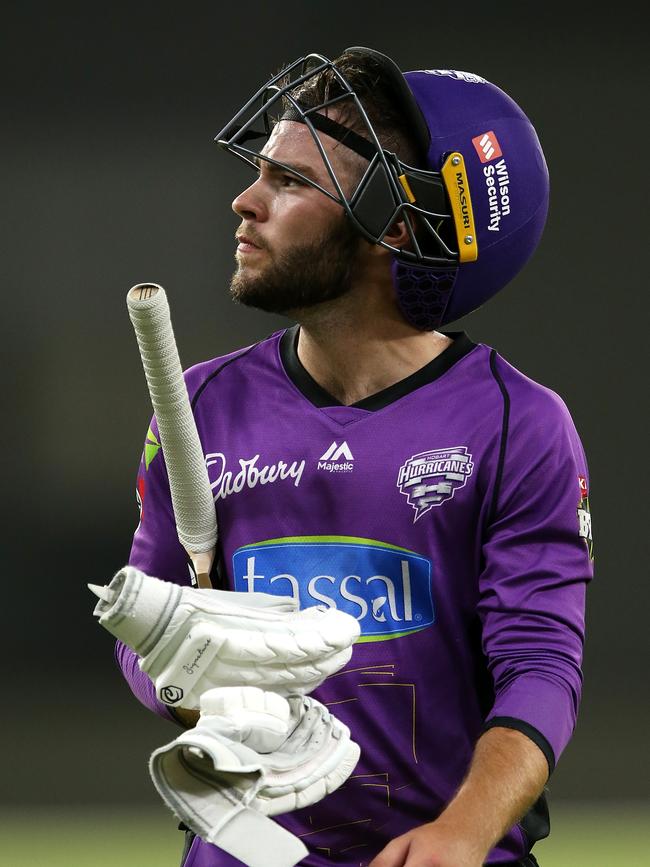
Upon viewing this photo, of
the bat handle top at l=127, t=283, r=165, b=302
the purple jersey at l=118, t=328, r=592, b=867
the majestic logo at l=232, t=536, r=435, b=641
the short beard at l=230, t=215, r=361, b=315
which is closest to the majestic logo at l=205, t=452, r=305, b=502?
the purple jersey at l=118, t=328, r=592, b=867

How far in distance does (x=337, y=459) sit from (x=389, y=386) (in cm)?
15

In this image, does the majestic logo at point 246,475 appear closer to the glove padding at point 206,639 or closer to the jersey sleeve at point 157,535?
the jersey sleeve at point 157,535

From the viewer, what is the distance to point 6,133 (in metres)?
4.57

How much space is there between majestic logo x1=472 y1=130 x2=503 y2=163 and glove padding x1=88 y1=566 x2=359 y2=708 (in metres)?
0.79

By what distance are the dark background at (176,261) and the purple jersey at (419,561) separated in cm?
257

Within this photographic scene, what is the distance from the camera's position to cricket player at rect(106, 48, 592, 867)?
178cm

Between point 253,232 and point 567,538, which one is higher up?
point 253,232

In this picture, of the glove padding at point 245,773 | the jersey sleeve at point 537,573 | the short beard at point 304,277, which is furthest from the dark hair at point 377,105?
the glove padding at point 245,773

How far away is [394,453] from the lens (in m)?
1.86

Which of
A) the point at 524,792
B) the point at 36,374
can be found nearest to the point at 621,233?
the point at 36,374

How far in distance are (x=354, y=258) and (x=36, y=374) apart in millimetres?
2844

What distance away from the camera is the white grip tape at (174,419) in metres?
1.67

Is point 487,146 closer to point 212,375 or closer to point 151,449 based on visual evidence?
point 212,375

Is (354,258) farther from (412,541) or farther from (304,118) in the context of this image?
(412,541)
